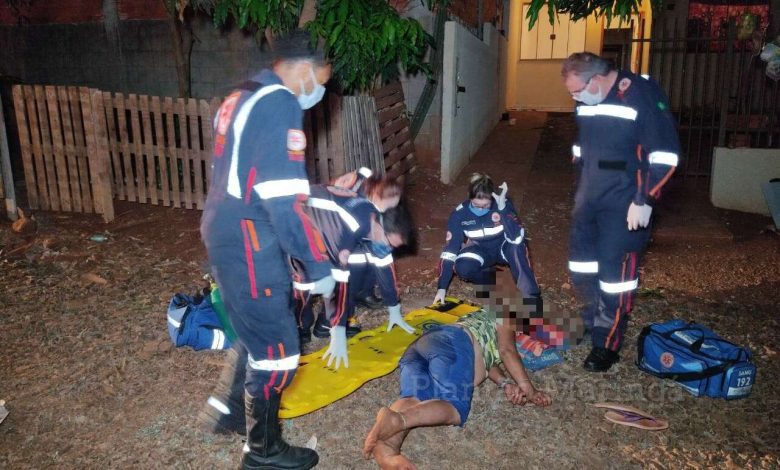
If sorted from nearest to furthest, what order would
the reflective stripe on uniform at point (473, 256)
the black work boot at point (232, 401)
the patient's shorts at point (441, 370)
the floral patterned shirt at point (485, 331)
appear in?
1. the patient's shorts at point (441, 370)
2. the black work boot at point (232, 401)
3. the floral patterned shirt at point (485, 331)
4. the reflective stripe on uniform at point (473, 256)

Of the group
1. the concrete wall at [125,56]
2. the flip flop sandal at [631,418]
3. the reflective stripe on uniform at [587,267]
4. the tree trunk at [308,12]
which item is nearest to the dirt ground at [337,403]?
the flip flop sandal at [631,418]

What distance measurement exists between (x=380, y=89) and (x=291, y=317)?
251 inches

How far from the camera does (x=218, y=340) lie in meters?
4.47

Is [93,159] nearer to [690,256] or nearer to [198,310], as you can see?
[198,310]

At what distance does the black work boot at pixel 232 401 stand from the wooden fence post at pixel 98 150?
15.6ft

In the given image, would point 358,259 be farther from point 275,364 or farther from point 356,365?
point 275,364

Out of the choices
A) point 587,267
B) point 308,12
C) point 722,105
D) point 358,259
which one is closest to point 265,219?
point 358,259

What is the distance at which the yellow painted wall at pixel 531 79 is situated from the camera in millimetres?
15641

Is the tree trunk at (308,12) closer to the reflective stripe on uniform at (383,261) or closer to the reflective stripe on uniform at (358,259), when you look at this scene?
the reflective stripe on uniform at (358,259)

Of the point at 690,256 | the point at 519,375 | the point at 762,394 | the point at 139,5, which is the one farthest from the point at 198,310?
the point at 139,5

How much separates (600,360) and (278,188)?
2678 millimetres

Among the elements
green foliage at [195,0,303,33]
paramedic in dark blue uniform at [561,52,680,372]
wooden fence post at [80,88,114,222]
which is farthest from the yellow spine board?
wooden fence post at [80,88,114,222]

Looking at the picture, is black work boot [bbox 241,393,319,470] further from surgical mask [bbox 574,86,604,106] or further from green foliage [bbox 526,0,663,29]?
green foliage [bbox 526,0,663,29]

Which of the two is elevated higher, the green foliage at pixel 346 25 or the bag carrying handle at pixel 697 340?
the green foliage at pixel 346 25
